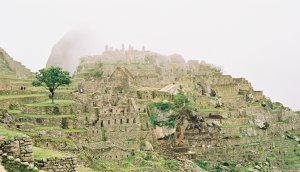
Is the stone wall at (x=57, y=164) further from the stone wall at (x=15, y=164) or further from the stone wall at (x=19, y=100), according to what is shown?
the stone wall at (x=19, y=100)

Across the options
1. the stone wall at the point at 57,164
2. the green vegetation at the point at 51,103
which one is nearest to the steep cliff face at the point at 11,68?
the green vegetation at the point at 51,103

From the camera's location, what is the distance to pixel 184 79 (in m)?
61.7

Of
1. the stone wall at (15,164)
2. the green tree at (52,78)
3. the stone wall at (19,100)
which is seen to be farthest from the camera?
the green tree at (52,78)

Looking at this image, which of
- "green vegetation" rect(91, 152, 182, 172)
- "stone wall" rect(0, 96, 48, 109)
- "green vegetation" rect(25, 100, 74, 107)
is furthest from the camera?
"green vegetation" rect(25, 100, 74, 107)

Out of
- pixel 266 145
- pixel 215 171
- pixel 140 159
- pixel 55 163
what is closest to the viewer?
pixel 55 163

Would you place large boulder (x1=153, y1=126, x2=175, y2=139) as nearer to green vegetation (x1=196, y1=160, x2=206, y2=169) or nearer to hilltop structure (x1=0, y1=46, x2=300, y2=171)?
hilltop structure (x1=0, y1=46, x2=300, y2=171)

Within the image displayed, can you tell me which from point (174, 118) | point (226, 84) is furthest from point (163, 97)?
point (226, 84)

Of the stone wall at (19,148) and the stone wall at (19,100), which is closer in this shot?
the stone wall at (19,148)

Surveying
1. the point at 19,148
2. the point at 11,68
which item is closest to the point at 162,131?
the point at 11,68

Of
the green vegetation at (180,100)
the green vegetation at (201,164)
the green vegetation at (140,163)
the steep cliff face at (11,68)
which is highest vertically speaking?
the steep cliff face at (11,68)

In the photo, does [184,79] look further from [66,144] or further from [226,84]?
[66,144]

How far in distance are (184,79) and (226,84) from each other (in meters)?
6.27

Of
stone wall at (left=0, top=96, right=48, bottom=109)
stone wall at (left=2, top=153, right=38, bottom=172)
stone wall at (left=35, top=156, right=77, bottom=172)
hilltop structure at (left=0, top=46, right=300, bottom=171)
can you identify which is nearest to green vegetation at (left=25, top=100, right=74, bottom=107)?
hilltop structure at (left=0, top=46, right=300, bottom=171)

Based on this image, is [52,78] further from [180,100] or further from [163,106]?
[180,100]
